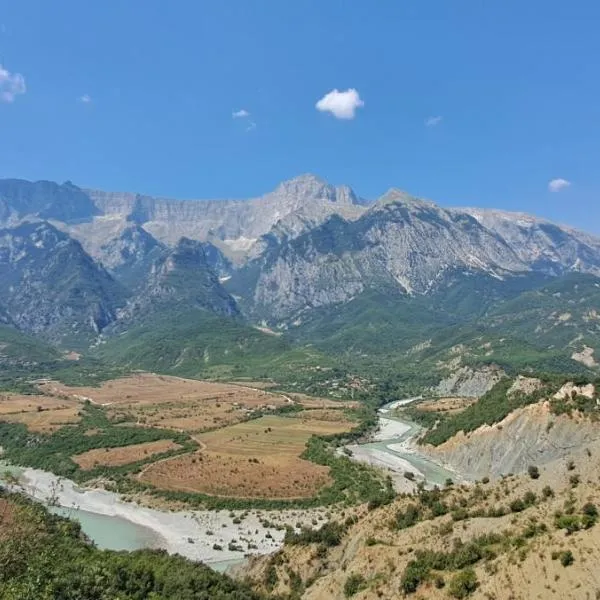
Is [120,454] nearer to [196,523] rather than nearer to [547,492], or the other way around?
[196,523]

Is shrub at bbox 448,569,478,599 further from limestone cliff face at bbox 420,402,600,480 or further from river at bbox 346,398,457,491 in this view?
limestone cliff face at bbox 420,402,600,480

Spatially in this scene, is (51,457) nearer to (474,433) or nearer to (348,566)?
(474,433)

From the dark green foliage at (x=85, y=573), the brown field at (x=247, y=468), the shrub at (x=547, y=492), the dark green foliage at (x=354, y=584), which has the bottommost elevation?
the brown field at (x=247, y=468)

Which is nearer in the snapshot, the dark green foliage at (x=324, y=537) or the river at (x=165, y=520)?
the dark green foliage at (x=324, y=537)

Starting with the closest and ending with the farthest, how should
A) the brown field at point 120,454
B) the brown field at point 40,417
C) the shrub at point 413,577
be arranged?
1. the shrub at point 413,577
2. the brown field at point 120,454
3. the brown field at point 40,417

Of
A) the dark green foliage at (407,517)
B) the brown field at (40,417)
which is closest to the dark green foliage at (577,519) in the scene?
the dark green foliage at (407,517)

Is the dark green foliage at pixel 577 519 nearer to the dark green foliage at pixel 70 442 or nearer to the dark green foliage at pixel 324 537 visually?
the dark green foliage at pixel 324 537

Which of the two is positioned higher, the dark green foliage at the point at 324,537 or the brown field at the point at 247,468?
the dark green foliage at the point at 324,537

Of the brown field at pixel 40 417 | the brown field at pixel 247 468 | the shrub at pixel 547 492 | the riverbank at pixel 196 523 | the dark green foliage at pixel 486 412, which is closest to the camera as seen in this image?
the shrub at pixel 547 492

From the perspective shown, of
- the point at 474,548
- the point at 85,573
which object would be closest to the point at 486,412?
the point at 474,548

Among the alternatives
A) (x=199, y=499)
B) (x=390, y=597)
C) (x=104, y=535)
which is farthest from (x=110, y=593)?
(x=199, y=499)
